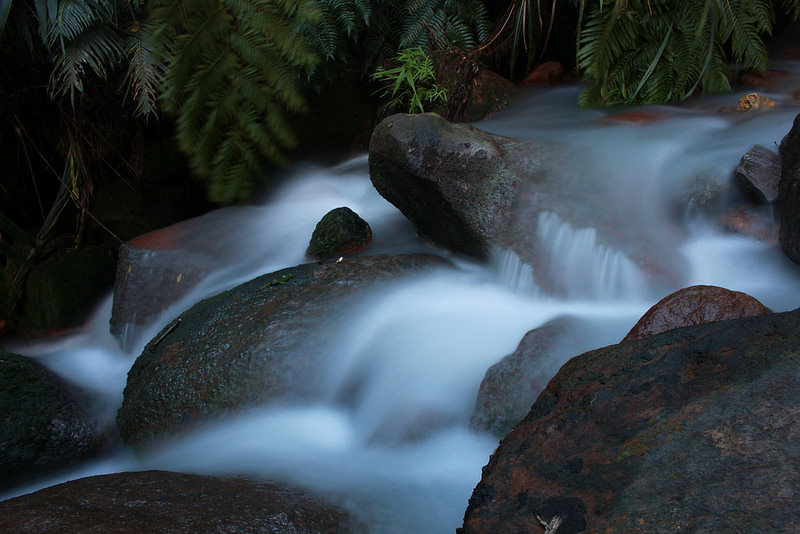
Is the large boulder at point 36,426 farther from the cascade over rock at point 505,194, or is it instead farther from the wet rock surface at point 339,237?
the cascade over rock at point 505,194

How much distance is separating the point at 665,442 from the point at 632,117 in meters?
2.92

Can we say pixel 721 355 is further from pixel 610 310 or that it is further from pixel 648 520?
pixel 610 310

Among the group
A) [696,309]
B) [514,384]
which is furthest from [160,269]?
[696,309]

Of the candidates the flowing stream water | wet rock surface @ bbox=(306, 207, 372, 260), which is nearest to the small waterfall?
the flowing stream water

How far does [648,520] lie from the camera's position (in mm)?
1026

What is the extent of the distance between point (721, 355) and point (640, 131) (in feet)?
7.78

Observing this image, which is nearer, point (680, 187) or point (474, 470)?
point (474, 470)

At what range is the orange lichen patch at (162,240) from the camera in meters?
3.61

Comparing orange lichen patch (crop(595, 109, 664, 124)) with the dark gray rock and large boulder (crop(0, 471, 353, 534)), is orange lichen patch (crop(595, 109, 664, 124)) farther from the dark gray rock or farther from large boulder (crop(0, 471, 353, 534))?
large boulder (crop(0, 471, 353, 534))

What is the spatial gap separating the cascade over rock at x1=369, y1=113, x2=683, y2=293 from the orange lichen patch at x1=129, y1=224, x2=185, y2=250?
4.82 feet

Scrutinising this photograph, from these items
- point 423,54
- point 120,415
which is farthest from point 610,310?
point 423,54

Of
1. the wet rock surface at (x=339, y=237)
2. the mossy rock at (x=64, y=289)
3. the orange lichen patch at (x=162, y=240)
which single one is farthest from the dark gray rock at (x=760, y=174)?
the mossy rock at (x=64, y=289)

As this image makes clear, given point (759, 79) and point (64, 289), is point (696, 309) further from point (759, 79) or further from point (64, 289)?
point (64, 289)

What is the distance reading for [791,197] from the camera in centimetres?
240
